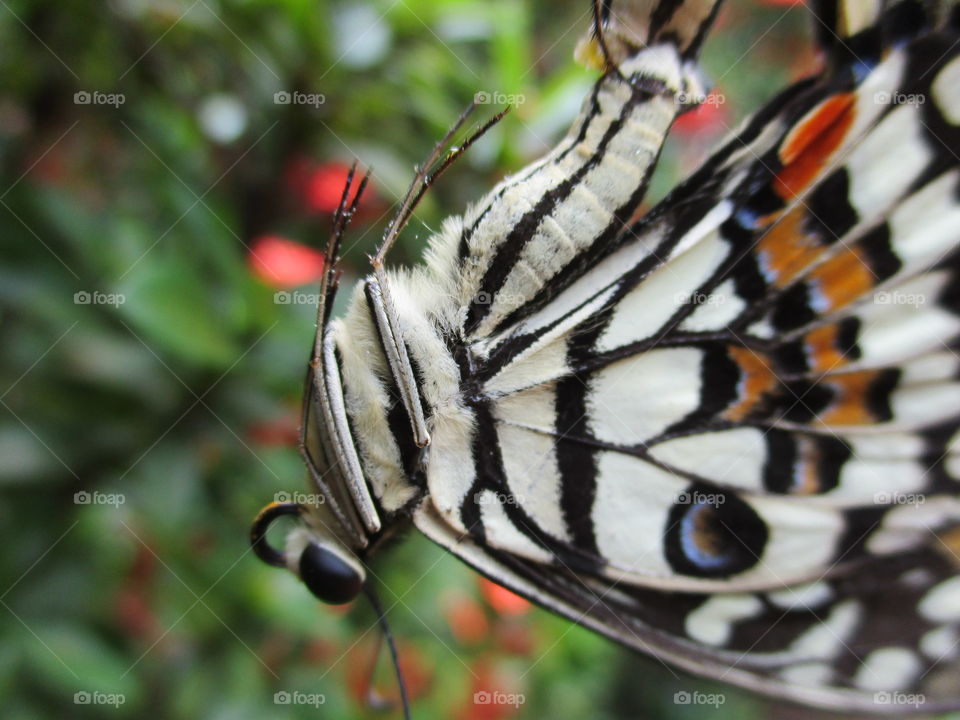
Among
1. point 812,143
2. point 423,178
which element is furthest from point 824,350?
point 423,178

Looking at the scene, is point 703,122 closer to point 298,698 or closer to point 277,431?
point 277,431

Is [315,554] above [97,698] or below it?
above

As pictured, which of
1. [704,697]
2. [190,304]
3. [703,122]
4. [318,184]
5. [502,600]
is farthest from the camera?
[704,697]

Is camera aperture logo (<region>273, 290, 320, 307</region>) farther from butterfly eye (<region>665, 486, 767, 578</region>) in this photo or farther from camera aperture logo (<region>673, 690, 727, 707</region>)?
camera aperture logo (<region>673, 690, 727, 707</region>)

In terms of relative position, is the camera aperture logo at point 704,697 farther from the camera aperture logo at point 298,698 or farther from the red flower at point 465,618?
the camera aperture logo at point 298,698

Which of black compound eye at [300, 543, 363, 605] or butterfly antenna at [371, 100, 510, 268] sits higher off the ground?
butterfly antenna at [371, 100, 510, 268]

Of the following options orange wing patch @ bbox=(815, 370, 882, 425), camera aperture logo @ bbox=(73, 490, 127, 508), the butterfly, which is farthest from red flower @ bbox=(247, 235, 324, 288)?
orange wing patch @ bbox=(815, 370, 882, 425)

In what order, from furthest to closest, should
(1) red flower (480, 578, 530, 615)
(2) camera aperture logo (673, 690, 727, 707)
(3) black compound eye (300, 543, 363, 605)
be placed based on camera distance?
(2) camera aperture logo (673, 690, 727, 707) → (1) red flower (480, 578, 530, 615) → (3) black compound eye (300, 543, 363, 605)

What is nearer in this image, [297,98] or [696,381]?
[696,381]
